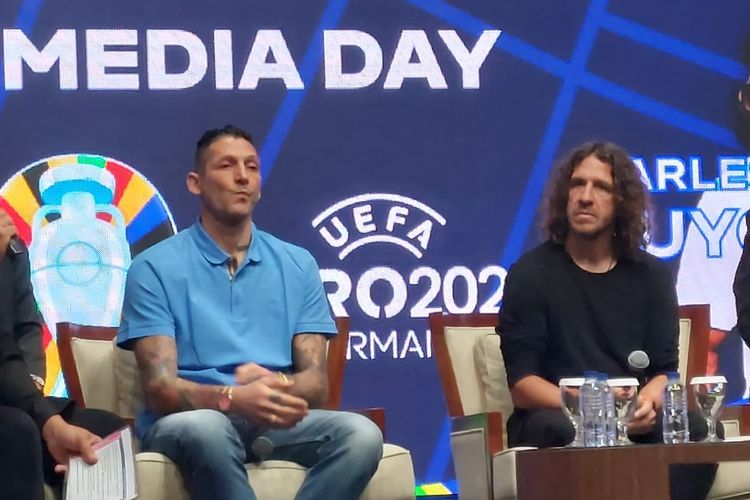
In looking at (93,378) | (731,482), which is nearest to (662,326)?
(731,482)

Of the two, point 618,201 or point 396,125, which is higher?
point 396,125

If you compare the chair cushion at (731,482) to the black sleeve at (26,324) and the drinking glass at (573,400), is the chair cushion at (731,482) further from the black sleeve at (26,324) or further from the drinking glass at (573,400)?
the black sleeve at (26,324)

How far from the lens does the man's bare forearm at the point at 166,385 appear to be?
371 centimetres

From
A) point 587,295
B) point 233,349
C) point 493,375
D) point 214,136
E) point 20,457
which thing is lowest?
point 20,457

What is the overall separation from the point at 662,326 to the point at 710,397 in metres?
0.64

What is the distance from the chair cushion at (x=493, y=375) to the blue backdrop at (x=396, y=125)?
793mm

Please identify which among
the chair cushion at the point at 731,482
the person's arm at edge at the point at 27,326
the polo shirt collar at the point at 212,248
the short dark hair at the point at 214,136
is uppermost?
the short dark hair at the point at 214,136

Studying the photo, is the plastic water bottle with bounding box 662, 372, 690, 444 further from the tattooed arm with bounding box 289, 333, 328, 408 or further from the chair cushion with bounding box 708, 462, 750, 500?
the tattooed arm with bounding box 289, 333, 328, 408

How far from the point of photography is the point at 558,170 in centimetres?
436

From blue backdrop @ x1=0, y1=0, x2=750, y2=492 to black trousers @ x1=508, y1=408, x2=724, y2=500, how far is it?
1.25 metres

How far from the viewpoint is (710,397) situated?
3551 mm

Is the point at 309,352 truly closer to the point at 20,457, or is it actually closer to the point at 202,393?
the point at 202,393

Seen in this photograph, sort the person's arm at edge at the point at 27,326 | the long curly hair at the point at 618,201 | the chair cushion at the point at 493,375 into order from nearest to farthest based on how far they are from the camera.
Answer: the person's arm at edge at the point at 27,326
the long curly hair at the point at 618,201
the chair cushion at the point at 493,375

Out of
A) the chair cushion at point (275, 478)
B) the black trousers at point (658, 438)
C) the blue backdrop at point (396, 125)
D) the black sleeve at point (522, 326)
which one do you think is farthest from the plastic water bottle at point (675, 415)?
the blue backdrop at point (396, 125)
